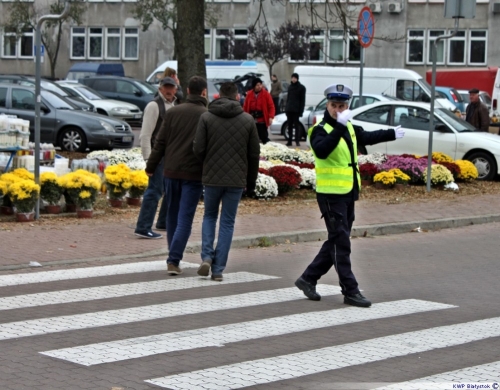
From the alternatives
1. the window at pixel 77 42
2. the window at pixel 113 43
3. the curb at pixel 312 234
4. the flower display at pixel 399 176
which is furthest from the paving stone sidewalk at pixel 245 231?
the window at pixel 77 42

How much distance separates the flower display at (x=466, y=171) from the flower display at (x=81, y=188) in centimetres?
828

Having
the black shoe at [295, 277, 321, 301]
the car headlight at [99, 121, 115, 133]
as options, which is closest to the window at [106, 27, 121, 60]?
the car headlight at [99, 121, 115, 133]

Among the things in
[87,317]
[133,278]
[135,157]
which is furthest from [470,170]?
[87,317]

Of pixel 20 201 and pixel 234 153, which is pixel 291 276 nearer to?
pixel 234 153

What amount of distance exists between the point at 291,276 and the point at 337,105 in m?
2.42

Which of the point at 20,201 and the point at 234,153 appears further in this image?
the point at 20,201

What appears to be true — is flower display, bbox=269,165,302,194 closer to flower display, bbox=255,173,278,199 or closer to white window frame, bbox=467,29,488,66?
flower display, bbox=255,173,278,199

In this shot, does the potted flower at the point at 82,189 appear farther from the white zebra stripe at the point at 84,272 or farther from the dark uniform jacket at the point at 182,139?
the dark uniform jacket at the point at 182,139

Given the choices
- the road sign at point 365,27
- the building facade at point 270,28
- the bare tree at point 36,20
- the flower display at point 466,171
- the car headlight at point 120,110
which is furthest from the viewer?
the building facade at point 270,28

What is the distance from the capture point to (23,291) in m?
9.51

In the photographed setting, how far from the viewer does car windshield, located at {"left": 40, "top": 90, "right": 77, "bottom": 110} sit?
2439 centimetres

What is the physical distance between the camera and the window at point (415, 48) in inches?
2363

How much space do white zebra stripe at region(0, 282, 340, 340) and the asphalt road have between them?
0.05ft

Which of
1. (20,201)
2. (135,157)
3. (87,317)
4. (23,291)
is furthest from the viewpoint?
(135,157)
